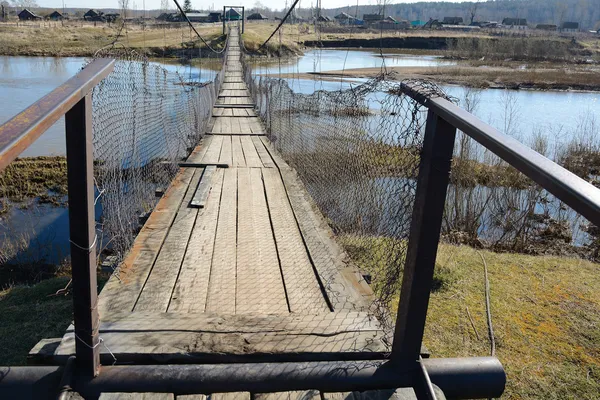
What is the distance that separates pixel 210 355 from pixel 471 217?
6442 mm

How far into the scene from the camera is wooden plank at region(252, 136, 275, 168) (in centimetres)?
484

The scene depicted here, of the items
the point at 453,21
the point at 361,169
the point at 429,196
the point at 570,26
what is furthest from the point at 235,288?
the point at 570,26

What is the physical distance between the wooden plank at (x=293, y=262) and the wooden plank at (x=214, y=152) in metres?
1.21

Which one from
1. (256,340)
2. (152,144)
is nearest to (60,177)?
(152,144)

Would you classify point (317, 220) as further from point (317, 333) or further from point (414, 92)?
point (414, 92)

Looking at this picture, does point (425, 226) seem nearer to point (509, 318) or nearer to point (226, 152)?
point (509, 318)

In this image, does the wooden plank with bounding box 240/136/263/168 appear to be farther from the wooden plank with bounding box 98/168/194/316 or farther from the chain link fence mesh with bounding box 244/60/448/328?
the wooden plank with bounding box 98/168/194/316

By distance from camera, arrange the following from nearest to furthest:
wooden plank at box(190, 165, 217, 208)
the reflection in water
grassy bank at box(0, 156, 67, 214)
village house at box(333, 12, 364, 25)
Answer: wooden plank at box(190, 165, 217, 208) → village house at box(333, 12, 364, 25) → grassy bank at box(0, 156, 67, 214) → the reflection in water

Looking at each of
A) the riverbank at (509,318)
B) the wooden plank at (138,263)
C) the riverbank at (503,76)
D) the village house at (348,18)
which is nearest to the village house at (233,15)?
the riverbank at (503,76)

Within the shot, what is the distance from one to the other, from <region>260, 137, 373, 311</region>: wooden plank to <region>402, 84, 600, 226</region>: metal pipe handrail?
3.27ft

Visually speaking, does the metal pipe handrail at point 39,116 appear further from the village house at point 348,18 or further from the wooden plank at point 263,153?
the wooden plank at point 263,153

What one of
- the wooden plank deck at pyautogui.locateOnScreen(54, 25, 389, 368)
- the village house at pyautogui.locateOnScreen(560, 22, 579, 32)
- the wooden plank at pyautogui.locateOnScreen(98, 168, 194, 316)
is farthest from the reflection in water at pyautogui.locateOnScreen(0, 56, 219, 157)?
the village house at pyautogui.locateOnScreen(560, 22, 579, 32)

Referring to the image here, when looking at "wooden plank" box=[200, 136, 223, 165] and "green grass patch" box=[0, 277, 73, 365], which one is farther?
"wooden plank" box=[200, 136, 223, 165]

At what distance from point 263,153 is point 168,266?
10.3 ft
